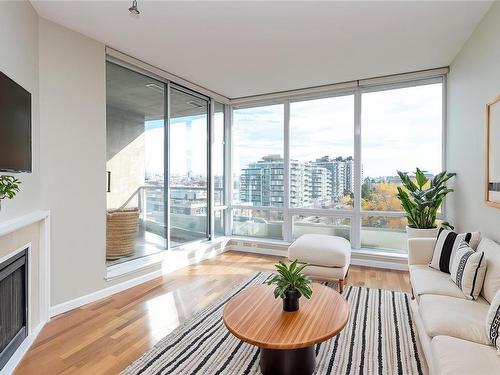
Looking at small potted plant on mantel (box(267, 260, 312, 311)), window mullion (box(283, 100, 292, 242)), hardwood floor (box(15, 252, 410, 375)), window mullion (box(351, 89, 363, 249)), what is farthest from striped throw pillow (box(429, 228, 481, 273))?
window mullion (box(283, 100, 292, 242))

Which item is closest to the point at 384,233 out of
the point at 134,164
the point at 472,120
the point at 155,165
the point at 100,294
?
the point at 472,120

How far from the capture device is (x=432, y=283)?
2.28 metres

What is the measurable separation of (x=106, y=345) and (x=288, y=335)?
4.86ft

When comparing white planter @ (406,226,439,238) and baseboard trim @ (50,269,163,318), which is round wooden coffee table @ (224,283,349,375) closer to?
baseboard trim @ (50,269,163,318)

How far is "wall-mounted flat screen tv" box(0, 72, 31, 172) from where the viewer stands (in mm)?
1768

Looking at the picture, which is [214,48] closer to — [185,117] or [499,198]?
[185,117]

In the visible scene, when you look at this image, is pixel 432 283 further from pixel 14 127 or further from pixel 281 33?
pixel 14 127

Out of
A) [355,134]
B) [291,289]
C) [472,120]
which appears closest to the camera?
[291,289]

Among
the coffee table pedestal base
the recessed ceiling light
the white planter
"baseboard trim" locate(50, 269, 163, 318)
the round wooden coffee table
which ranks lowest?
"baseboard trim" locate(50, 269, 163, 318)

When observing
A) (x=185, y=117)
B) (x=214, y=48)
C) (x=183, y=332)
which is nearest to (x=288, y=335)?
(x=183, y=332)

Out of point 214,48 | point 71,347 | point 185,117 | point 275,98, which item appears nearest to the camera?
point 71,347

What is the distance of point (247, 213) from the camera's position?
5414 millimetres

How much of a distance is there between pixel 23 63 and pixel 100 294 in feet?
7.49

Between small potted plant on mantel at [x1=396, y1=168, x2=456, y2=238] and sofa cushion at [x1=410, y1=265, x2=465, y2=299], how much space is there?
3.07 ft
